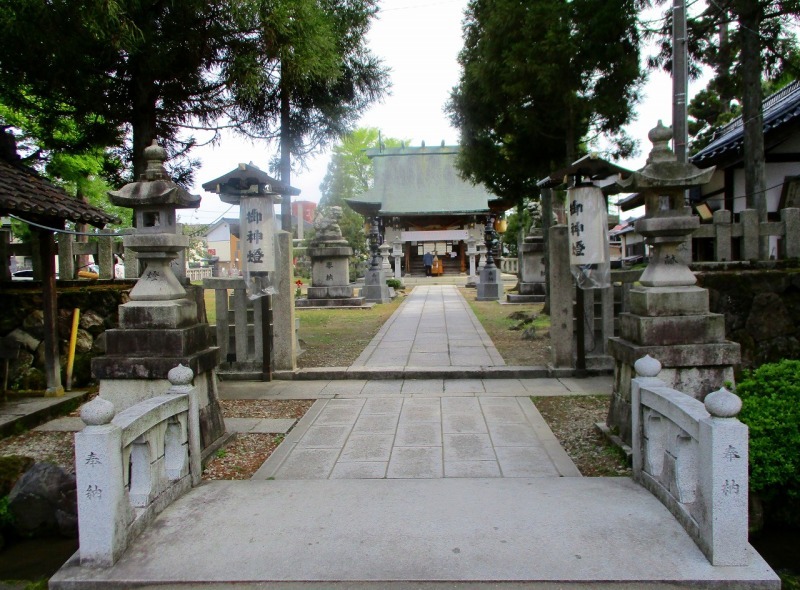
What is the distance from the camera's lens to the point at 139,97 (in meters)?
7.86

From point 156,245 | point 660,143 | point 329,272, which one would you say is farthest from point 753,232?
point 329,272

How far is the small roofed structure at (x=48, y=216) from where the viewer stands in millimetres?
6891

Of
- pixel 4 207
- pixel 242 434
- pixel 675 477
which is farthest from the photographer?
pixel 4 207

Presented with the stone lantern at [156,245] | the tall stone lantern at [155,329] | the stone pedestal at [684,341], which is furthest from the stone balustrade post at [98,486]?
the stone pedestal at [684,341]

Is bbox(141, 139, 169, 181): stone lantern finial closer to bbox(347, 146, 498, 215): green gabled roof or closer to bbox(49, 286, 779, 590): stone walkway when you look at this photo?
bbox(49, 286, 779, 590): stone walkway

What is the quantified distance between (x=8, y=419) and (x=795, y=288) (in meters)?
9.40

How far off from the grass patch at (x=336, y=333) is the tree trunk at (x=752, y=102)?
701 centimetres

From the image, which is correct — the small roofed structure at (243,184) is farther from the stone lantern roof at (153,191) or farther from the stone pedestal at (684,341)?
the stone pedestal at (684,341)

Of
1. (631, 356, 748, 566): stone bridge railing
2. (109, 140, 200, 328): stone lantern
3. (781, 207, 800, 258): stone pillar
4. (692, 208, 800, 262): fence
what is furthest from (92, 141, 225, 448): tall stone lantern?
(781, 207, 800, 258): stone pillar

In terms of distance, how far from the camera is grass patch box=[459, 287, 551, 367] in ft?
30.1

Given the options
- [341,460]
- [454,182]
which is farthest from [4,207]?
[454,182]

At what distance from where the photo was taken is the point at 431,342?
1098cm

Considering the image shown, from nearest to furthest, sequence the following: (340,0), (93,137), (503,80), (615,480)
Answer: (615,480) → (93,137) → (340,0) → (503,80)

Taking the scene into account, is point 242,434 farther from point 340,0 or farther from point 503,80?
point 503,80
